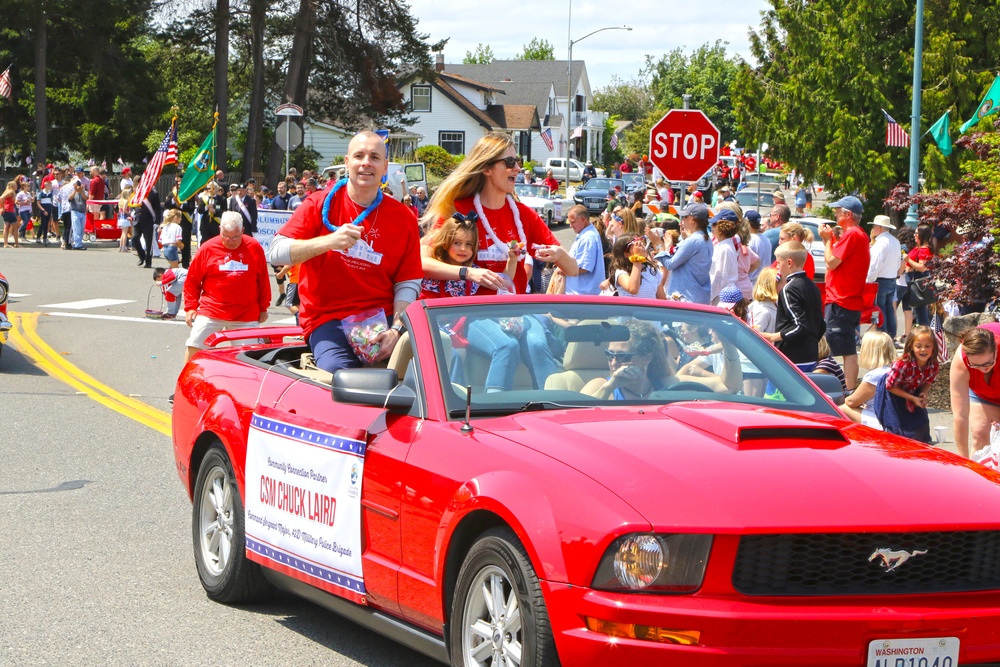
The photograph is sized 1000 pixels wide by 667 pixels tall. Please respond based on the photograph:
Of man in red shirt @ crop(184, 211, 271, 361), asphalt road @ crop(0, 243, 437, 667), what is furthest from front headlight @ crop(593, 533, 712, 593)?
man in red shirt @ crop(184, 211, 271, 361)

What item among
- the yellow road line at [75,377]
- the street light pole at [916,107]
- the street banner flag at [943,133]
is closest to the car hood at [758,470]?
the yellow road line at [75,377]

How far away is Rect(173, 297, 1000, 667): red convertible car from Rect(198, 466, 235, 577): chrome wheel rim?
0.05 metres

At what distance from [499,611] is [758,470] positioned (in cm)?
95

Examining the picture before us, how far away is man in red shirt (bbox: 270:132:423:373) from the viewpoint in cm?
657

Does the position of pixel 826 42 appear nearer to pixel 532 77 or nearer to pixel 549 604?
pixel 549 604

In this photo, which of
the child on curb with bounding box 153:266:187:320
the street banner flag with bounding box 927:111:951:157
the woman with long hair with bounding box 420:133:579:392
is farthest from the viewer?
the street banner flag with bounding box 927:111:951:157

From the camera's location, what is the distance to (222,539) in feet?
20.9

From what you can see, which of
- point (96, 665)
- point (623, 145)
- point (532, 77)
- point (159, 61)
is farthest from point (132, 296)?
point (623, 145)

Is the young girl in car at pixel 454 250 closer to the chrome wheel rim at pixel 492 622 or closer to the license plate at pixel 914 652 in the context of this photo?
the chrome wheel rim at pixel 492 622

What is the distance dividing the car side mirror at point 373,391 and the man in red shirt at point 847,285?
8854 millimetres

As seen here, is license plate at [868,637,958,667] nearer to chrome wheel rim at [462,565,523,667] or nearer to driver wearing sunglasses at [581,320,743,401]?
chrome wheel rim at [462,565,523,667]

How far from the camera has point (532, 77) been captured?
112 m

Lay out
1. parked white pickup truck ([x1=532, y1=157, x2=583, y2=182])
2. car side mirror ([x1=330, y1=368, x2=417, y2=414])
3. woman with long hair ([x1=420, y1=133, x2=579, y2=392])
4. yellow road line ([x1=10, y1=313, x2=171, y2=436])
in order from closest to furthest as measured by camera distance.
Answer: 1. car side mirror ([x1=330, y1=368, x2=417, y2=414])
2. woman with long hair ([x1=420, y1=133, x2=579, y2=392])
3. yellow road line ([x1=10, y1=313, x2=171, y2=436])
4. parked white pickup truck ([x1=532, y1=157, x2=583, y2=182])

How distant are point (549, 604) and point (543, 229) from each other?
405cm
